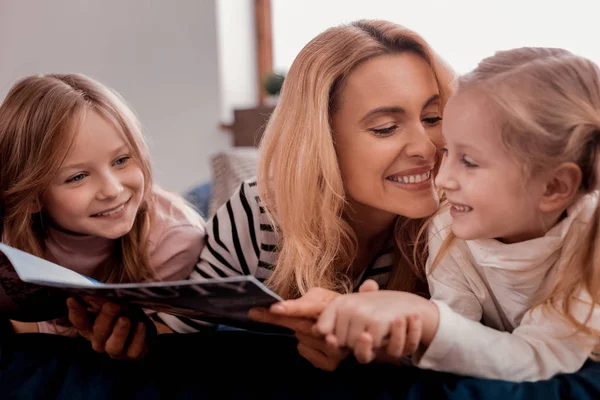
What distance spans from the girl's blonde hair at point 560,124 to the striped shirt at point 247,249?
0.44 meters

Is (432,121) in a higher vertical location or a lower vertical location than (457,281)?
higher

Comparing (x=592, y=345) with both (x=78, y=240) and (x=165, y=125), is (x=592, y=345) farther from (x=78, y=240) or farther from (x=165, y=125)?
(x=165, y=125)

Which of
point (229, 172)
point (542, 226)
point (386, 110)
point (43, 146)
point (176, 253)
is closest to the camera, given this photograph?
point (542, 226)

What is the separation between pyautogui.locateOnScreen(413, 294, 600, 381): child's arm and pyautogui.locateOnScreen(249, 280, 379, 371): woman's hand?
100 millimetres

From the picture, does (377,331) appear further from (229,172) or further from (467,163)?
(229,172)

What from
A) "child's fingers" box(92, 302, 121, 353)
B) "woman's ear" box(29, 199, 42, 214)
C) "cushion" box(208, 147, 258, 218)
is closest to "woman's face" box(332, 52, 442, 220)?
"child's fingers" box(92, 302, 121, 353)

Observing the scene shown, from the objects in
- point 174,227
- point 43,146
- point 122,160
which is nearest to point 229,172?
point 174,227

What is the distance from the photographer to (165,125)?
11.2 ft

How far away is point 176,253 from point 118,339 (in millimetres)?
388

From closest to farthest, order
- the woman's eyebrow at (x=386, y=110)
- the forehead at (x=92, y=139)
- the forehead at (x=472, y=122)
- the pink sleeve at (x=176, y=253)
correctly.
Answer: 1. the forehead at (x=472, y=122)
2. the woman's eyebrow at (x=386, y=110)
3. the forehead at (x=92, y=139)
4. the pink sleeve at (x=176, y=253)

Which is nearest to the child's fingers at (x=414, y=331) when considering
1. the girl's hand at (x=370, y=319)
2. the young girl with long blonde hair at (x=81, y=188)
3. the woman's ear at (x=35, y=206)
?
the girl's hand at (x=370, y=319)

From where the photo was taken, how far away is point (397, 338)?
2.34ft

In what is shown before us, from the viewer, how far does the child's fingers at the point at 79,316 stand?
2.90 feet

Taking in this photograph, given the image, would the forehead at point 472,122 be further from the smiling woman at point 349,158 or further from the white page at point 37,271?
the white page at point 37,271
